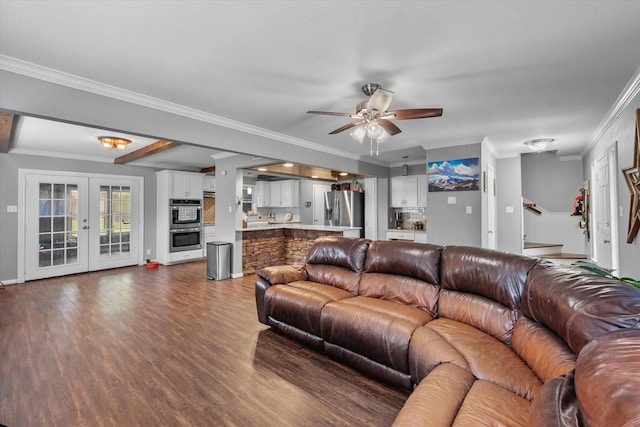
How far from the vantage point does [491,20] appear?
6.05 feet

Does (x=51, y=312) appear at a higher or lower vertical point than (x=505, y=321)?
lower

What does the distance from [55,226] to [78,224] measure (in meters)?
0.37

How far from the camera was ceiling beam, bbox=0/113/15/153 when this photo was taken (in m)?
3.26

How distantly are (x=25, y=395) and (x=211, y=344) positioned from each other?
4.28 feet

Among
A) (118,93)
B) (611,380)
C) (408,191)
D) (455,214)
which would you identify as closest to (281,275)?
(118,93)

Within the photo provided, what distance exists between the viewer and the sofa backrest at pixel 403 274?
258 cm

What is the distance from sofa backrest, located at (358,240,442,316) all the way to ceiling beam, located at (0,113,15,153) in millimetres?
4273

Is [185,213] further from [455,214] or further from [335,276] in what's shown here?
[455,214]

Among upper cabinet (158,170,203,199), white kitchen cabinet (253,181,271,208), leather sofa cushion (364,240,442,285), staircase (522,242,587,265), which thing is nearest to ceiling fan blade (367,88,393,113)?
leather sofa cushion (364,240,442,285)

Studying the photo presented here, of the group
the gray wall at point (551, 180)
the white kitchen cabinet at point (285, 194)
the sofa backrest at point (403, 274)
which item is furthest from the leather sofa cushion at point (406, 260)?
the white kitchen cabinet at point (285, 194)

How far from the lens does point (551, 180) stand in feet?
21.2

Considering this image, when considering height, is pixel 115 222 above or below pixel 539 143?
below

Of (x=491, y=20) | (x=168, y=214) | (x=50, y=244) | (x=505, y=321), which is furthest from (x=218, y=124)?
(x=50, y=244)

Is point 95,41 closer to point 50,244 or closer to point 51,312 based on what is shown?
point 51,312
